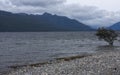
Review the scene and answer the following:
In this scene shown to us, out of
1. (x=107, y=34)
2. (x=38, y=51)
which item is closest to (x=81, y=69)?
(x=38, y=51)

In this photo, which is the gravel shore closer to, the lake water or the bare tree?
the lake water

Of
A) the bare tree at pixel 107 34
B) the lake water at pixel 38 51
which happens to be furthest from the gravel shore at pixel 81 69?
the bare tree at pixel 107 34

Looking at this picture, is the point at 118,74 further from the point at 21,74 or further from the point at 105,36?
the point at 105,36

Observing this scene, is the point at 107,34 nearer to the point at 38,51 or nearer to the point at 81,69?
the point at 38,51

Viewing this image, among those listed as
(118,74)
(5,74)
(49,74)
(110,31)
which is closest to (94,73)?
(118,74)

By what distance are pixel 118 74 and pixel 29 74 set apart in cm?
851

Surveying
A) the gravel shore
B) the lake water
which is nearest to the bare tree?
the lake water

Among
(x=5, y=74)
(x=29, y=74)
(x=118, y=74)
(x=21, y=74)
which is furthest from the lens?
(x=5, y=74)

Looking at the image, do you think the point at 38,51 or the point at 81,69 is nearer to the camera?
the point at 81,69

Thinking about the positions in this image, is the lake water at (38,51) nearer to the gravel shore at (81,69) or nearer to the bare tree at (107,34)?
the bare tree at (107,34)

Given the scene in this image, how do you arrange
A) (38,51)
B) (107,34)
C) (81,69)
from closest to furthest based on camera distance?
(81,69), (38,51), (107,34)

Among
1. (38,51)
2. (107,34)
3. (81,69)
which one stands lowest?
(38,51)

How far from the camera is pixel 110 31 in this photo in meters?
78.7

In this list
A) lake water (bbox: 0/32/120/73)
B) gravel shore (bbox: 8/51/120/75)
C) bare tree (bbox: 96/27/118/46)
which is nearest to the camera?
gravel shore (bbox: 8/51/120/75)
